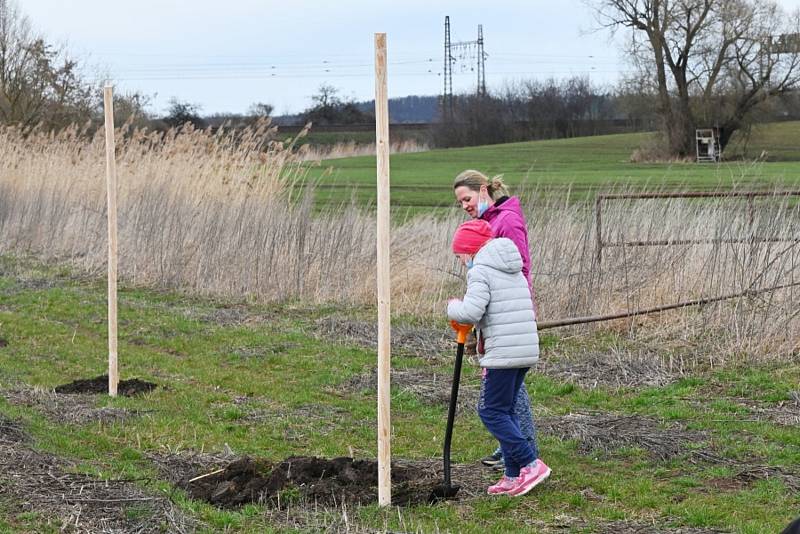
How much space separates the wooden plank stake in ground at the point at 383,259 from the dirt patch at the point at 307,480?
298 mm

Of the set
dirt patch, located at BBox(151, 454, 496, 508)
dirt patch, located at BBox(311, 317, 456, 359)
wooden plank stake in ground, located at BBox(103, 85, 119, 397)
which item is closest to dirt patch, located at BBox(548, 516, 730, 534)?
dirt patch, located at BBox(151, 454, 496, 508)

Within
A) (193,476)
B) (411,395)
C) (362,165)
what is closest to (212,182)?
(411,395)

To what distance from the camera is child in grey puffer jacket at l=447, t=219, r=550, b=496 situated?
5695mm

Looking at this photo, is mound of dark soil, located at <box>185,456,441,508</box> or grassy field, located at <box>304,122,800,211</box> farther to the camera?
grassy field, located at <box>304,122,800,211</box>

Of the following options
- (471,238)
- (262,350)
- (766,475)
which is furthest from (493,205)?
(262,350)

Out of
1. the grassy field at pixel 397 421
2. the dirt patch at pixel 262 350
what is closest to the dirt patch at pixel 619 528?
the grassy field at pixel 397 421

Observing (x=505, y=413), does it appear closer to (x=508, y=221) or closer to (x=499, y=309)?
(x=499, y=309)

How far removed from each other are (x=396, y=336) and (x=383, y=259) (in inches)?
225

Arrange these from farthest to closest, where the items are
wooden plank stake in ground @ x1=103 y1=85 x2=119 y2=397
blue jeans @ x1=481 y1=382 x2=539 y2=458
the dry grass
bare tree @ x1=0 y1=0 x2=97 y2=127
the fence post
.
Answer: bare tree @ x1=0 y1=0 x2=97 y2=127, the fence post, the dry grass, wooden plank stake in ground @ x1=103 y1=85 x2=119 y2=397, blue jeans @ x1=481 y1=382 x2=539 y2=458

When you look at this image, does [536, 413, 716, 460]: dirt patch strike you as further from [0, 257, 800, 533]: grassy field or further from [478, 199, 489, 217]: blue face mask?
[478, 199, 489, 217]: blue face mask

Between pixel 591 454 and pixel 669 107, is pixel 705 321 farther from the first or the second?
pixel 669 107

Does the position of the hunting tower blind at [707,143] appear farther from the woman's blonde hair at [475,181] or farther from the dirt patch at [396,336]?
the woman's blonde hair at [475,181]

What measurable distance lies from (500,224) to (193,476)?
2.23 metres

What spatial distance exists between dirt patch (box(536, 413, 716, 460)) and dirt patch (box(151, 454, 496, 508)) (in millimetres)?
943
